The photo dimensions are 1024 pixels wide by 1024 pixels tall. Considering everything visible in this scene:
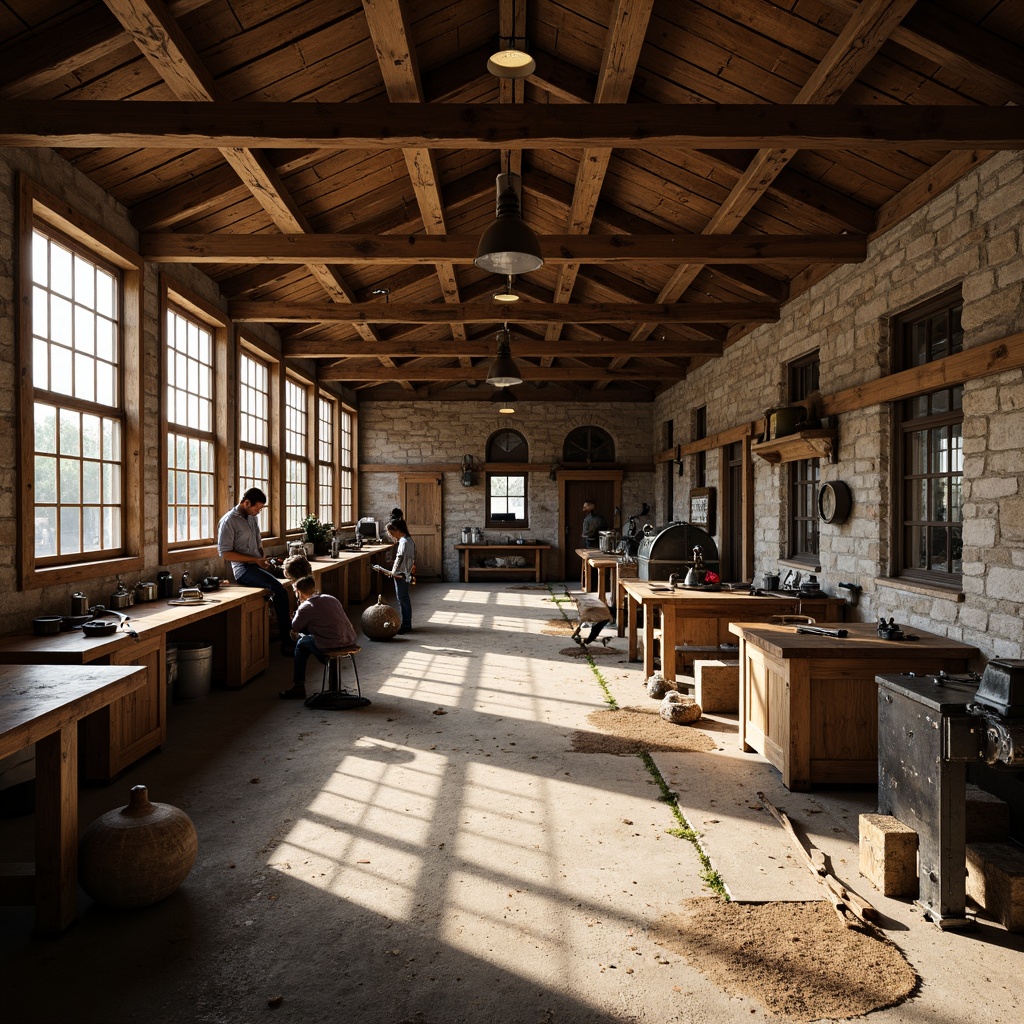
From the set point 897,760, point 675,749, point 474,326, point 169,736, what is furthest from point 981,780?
→ point 474,326

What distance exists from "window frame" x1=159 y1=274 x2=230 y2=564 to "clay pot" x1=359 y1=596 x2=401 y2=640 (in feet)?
6.93

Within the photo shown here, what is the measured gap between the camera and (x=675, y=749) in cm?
536

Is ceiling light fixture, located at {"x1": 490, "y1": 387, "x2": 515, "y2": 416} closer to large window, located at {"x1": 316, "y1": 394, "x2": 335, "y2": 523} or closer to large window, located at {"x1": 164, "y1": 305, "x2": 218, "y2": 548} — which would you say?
large window, located at {"x1": 316, "y1": 394, "x2": 335, "y2": 523}

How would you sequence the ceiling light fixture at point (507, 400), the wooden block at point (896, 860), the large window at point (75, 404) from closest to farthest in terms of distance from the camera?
the wooden block at point (896, 860) → the large window at point (75, 404) → the ceiling light fixture at point (507, 400)

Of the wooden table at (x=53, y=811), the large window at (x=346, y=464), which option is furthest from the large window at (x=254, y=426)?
the wooden table at (x=53, y=811)

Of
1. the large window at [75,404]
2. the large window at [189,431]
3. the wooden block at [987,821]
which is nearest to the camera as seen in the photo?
the wooden block at [987,821]

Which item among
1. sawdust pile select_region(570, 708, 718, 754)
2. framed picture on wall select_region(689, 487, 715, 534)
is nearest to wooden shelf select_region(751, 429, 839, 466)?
sawdust pile select_region(570, 708, 718, 754)

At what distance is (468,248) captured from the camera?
7207mm

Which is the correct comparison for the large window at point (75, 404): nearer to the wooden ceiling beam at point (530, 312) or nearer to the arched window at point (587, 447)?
the wooden ceiling beam at point (530, 312)

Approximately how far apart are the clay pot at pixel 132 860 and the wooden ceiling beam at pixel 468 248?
5059mm

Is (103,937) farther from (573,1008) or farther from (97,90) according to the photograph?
(97,90)

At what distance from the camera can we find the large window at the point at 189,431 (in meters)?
7.43

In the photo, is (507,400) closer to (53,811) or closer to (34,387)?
(34,387)

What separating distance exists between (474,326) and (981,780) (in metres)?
11.8
